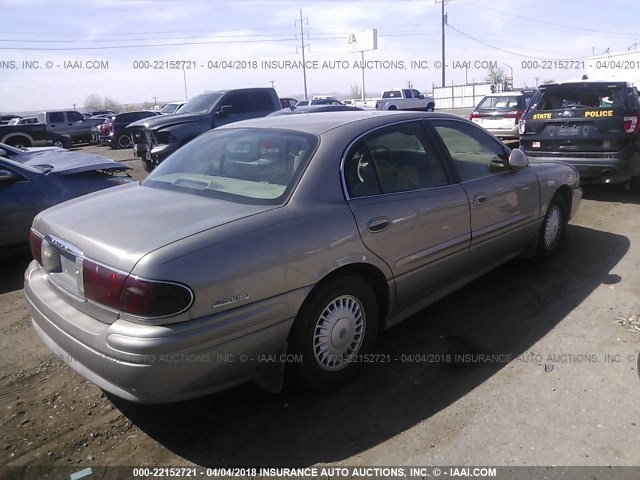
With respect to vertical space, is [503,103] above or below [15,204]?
above

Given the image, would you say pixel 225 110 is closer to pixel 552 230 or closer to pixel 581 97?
pixel 581 97

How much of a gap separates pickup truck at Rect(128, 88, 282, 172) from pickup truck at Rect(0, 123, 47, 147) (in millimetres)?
11083

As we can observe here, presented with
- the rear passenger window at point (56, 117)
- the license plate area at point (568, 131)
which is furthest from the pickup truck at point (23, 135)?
the license plate area at point (568, 131)

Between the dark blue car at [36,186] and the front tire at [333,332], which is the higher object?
the dark blue car at [36,186]

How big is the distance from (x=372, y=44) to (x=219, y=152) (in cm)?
6387

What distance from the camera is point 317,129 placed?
127 inches

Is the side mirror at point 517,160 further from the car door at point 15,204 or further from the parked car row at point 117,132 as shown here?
the parked car row at point 117,132

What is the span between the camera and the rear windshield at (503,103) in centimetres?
1357

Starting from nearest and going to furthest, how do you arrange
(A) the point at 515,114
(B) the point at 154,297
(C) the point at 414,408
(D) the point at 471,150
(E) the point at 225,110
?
(B) the point at 154,297, (C) the point at 414,408, (D) the point at 471,150, (E) the point at 225,110, (A) the point at 515,114

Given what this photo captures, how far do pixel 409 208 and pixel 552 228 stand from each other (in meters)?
2.31

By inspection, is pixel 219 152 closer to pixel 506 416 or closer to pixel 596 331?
pixel 506 416

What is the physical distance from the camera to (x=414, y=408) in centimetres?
A: 288

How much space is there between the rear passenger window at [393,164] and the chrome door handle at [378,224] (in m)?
0.18

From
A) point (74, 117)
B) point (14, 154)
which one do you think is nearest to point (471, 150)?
point (14, 154)
